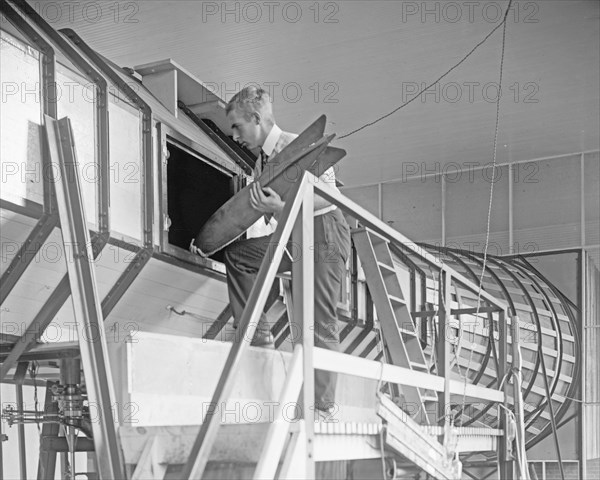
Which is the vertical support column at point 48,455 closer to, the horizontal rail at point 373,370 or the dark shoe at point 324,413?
the dark shoe at point 324,413

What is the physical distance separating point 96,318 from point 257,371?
93 cm

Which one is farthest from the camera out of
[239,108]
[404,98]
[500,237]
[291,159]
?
[500,237]

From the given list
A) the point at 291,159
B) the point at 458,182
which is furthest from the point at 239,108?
the point at 458,182

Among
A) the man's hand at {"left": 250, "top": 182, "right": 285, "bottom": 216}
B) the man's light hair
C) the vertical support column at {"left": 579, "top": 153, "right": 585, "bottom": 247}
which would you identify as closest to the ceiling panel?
the vertical support column at {"left": 579, "top": 153, "right": 585, "bottom": 247}

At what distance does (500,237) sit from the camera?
1512 cm

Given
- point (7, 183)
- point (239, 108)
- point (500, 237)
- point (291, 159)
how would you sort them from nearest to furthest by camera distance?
point (7, 183) → point (291, 159) → point (239, 108) → point (500, 237)

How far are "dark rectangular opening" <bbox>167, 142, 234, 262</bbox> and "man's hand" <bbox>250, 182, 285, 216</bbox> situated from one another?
6.38 ft

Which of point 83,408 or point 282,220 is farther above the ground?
point 282,220

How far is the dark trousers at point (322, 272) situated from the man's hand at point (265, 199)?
0.24 metres

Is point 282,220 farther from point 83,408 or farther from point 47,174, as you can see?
point 83,408

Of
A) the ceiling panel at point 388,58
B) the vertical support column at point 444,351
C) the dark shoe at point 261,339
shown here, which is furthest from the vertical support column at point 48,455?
the ceiling panel at point 388,58

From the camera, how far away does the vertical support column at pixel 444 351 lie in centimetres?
517

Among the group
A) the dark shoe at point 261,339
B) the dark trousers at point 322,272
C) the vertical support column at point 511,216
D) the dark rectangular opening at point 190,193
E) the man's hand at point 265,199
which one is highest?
the vertical support column at point 511,216

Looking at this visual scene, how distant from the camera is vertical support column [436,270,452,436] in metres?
5.17
